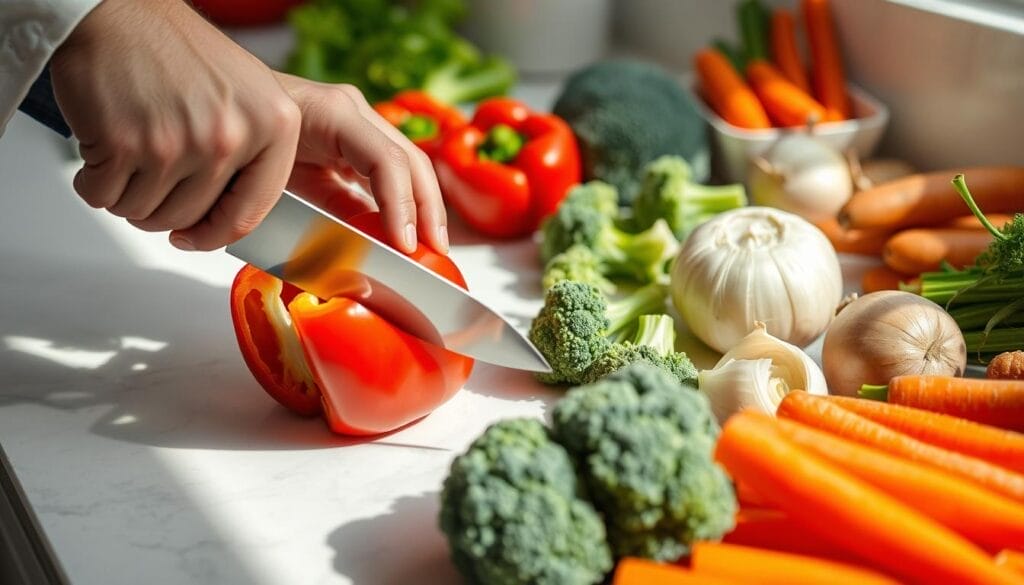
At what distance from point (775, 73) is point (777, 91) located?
3.1 inches

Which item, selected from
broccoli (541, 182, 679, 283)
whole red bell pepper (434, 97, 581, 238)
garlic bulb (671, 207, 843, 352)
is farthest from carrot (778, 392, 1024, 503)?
whole red bell pepper (434, 97, 581, 238)

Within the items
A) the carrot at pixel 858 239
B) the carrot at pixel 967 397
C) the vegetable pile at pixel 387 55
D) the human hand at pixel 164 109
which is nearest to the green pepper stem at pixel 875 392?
the carrot at pixel 967 397

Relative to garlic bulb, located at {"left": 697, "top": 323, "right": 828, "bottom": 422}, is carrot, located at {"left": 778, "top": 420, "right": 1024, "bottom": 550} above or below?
above

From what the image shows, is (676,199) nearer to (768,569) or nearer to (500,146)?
(500,146)

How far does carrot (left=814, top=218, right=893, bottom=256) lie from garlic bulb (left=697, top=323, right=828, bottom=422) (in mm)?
449

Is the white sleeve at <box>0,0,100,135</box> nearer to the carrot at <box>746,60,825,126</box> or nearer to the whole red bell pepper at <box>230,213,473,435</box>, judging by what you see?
the whole red bell pepper at <box>230,213,473,435</box>

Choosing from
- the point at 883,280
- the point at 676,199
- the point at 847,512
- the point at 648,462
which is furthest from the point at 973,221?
the point at 648,462

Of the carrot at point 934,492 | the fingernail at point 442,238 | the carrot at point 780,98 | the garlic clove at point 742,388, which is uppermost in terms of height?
the carrot at point 780,98

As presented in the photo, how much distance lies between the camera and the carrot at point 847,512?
0.91 m

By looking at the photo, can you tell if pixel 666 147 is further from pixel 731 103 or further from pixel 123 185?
pixel 123 185

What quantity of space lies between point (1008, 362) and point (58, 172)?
152 centimetres

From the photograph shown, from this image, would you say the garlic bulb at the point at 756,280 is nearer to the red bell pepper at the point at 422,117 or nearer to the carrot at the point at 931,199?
the carrot at the point at 931,199

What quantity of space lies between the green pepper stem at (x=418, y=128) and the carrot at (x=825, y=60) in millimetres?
690

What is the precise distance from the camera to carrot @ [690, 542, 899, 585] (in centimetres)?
92
